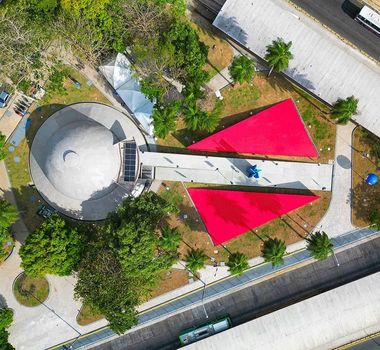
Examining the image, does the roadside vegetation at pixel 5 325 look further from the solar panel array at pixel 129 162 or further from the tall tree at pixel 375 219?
the tall tree at pixel 375 219

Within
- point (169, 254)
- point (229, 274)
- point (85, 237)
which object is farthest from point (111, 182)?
point (229, 274)

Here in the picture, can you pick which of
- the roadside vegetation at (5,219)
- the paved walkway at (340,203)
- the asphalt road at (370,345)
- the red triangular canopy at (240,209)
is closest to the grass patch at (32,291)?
the roadside vegetation at (5,219)

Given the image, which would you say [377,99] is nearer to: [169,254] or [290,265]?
[290,265]

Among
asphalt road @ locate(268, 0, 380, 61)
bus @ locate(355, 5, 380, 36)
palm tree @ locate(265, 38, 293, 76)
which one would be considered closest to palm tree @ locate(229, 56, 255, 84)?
palm tree @ locate(265, 38, 293, 76)

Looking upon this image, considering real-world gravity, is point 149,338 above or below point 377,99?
below

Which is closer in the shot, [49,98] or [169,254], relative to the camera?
[169,254]

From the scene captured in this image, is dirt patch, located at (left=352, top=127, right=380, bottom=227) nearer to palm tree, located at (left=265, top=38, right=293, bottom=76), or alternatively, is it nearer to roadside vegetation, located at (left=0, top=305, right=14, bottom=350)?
palm tree, located at (left=265, top=38, right=293, bottom=76)

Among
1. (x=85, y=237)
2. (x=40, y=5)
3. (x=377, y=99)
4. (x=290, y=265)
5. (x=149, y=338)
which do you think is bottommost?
(x=149, y=338)
